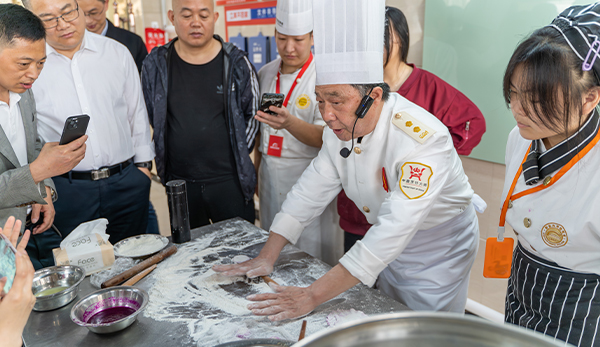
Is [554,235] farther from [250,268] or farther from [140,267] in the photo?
[140,267]

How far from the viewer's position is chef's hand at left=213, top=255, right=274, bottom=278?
1427 mm

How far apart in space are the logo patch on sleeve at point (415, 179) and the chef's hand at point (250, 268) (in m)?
0.53

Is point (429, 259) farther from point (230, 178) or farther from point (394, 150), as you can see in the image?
point (230, 178)

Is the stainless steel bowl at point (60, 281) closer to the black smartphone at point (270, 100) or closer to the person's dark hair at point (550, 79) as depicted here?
Result: the black smartphone at point (270, 100)

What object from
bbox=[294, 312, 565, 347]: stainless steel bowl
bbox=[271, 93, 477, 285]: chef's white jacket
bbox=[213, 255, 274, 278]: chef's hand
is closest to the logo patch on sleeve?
bbox=[271, 93, 477, 285]: chef's white jacket

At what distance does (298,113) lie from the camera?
7.61 feet

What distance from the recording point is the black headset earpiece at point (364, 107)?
1.32m

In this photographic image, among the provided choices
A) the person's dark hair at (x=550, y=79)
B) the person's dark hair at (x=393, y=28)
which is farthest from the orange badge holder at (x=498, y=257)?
the person's dark hair at (x=393, y=28)

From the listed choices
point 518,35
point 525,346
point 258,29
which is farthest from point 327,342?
point 258,29

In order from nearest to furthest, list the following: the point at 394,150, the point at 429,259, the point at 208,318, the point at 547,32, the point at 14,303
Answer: the point at 14,303
the point at 547,32
the point at 208,318
the point at 394,150
the point at 429,259

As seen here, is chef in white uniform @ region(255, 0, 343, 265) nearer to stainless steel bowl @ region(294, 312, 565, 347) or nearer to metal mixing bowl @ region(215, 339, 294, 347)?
metal mixing bowl @ region(215, 339, 294, 347)

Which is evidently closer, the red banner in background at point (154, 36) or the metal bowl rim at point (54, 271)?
the metal bowl rim at point (54, 271)

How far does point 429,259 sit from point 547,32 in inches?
33.2

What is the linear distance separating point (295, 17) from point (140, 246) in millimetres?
1341
